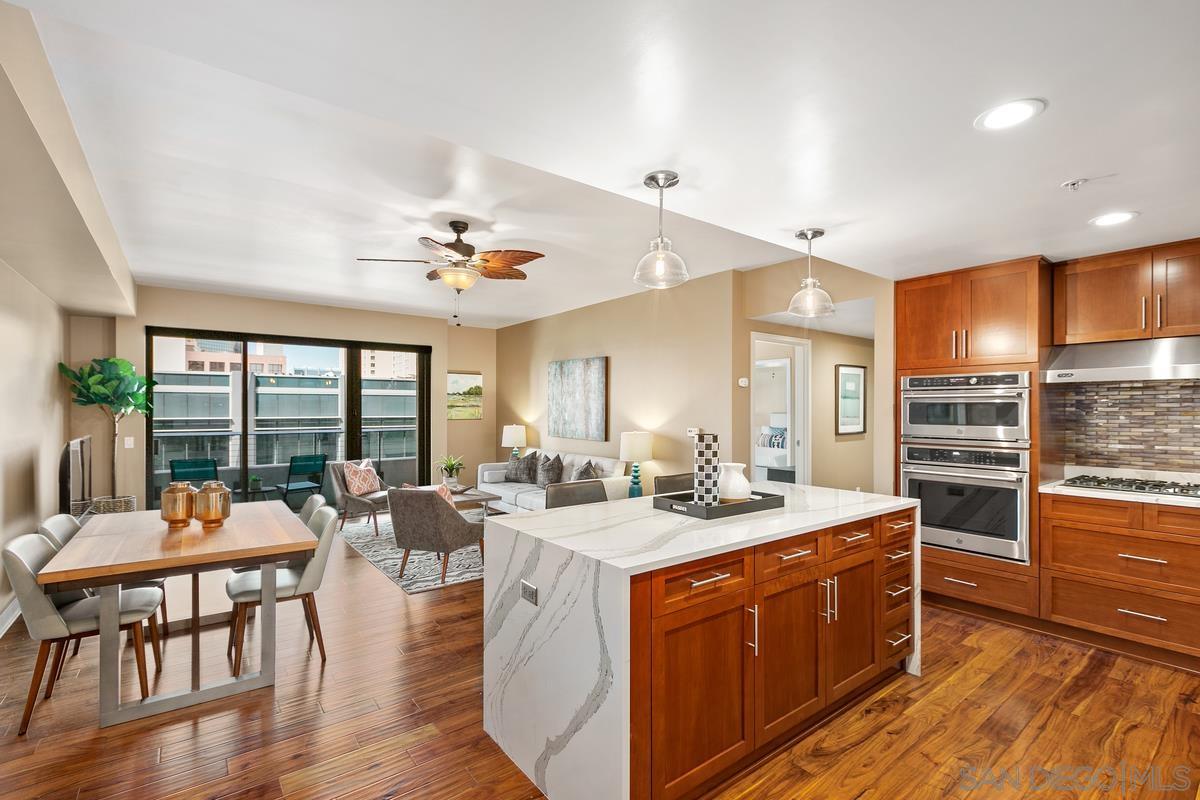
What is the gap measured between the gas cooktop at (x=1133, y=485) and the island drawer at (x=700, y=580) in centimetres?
276

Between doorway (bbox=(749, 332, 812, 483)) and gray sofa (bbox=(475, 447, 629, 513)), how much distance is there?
135 centimetres

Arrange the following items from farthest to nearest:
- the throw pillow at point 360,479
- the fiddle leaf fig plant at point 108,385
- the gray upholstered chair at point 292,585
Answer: the throw pillow at point 360,479
the fiddle leaf fig plant at point 108,385
the gray upholstered chair at point 292,585

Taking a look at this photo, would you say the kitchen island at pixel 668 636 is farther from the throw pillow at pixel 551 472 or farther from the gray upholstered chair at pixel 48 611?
the throw pillow at pixel 551 472

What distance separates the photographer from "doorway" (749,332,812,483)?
592 cm

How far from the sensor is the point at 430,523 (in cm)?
432

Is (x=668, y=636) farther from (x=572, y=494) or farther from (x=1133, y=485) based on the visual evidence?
(x=1133, y=485)

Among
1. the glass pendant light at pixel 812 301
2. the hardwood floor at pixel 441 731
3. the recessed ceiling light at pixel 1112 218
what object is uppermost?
the recessed ceiling light at pixel 1112 218

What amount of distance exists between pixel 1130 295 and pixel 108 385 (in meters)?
7.88

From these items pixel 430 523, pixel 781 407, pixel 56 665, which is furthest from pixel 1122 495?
pixel 56 665

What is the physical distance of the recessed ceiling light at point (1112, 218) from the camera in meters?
2.72

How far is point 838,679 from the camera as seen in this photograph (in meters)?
2.46

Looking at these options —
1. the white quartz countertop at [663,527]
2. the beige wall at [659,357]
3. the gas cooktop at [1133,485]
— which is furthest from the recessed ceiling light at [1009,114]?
the beige wall at [659,357]

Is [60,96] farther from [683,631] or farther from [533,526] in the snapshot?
[683,631]

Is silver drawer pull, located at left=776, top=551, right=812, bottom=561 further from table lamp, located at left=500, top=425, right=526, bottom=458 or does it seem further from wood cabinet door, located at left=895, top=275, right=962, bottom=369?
table lamp, located at left=500, top=425, right=526, bottom=458
